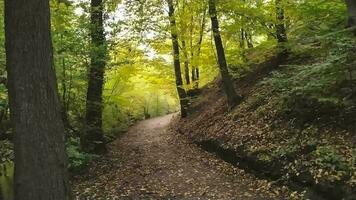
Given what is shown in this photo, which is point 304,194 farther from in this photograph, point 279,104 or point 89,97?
point 89,97

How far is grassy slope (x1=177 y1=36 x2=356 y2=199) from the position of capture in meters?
7.59

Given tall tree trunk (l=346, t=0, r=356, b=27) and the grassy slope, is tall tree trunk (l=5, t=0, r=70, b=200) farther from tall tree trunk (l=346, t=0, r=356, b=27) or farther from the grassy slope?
tall tree trunk (l=346, t=0, r=356, b=27)

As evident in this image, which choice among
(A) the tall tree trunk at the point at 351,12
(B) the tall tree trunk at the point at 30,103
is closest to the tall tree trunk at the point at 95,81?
(B) the tall tree trunk at the point at 30,103

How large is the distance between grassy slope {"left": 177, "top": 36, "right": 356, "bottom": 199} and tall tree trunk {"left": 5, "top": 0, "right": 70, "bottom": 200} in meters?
4.76

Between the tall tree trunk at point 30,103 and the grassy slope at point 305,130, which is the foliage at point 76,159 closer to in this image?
the grassy slope at point 305,130

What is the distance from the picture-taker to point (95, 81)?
42.7 feet

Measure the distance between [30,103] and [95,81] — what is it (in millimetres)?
7649

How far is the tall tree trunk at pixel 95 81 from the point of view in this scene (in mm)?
12641

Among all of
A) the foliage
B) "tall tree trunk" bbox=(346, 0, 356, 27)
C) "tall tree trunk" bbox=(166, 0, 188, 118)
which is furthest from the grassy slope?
"tall tree trunk" bbox=(166, 0, 188, 118)

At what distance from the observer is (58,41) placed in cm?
1162

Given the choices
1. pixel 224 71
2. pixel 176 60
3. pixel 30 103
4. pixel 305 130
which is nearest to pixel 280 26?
pixel 224 71

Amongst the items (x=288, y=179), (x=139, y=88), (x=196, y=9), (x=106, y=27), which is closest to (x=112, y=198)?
(x=288, y=179)

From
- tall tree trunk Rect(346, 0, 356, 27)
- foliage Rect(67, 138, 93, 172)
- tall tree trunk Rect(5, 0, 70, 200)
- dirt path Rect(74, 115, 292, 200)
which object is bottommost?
dirt path Rect(74, 115, 292, 200)

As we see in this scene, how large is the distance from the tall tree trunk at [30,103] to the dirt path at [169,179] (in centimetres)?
372
